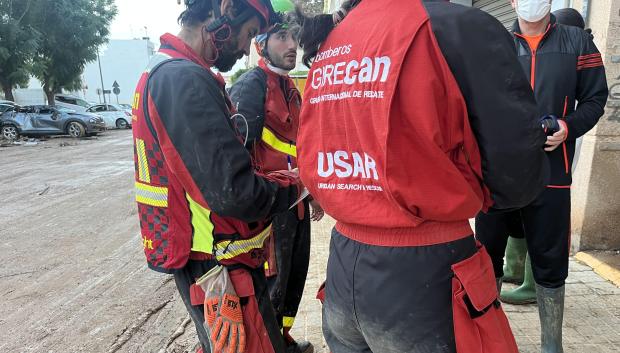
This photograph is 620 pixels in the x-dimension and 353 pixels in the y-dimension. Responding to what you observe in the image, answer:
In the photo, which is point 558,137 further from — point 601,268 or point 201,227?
point 601,268

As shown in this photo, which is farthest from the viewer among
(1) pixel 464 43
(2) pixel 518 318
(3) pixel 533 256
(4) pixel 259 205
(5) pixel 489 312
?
(2) pixel 518 318

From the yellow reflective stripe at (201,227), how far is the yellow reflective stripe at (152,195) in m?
0.09

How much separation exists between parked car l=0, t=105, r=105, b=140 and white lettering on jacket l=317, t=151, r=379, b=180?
70.9ft

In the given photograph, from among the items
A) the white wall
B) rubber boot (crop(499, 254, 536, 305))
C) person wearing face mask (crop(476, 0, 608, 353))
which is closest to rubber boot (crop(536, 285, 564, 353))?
person wearing face mask (crop(476, 0, 608, 353))

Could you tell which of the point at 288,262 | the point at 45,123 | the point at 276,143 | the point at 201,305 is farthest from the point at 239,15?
the point at 45,123

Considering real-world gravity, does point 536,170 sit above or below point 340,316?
above

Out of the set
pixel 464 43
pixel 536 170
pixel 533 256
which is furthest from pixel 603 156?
pixel 464 43

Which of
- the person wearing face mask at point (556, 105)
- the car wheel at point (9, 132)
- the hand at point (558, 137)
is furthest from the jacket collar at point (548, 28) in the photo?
the car wheel at point (9, 132)

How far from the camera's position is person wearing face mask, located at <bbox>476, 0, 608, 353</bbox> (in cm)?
241

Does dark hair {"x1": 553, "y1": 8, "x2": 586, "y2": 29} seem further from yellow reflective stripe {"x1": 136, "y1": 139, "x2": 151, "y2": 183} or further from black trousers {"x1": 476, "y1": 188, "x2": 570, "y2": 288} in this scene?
yellow reflective stripe {"x1": 136, "y1": 139, "x2": 151, "y2": 183}

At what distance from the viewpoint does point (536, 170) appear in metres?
1.24

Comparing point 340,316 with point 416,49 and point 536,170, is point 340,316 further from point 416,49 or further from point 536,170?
point 416,49

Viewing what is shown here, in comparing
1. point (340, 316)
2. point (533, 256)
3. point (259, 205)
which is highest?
point (259, 205)

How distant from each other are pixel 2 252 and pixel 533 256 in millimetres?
5644
